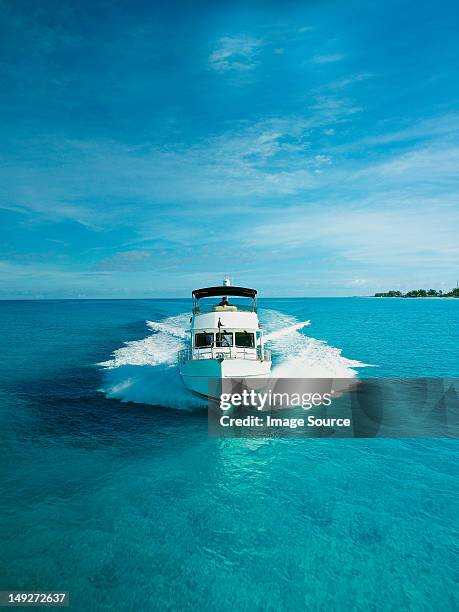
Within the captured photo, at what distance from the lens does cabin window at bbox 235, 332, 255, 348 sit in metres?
21.4

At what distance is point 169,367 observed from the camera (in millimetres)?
26953

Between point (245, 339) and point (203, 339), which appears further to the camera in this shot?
point (245, 339)

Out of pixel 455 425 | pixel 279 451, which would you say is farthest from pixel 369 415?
pixel 279 451

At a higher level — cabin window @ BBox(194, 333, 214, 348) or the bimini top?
the bimini top

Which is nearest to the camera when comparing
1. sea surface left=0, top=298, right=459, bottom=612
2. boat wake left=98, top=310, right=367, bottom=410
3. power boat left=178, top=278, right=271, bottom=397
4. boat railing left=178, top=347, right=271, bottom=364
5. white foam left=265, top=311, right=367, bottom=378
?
sea surface left=0, top=298, right=459, bottom=612

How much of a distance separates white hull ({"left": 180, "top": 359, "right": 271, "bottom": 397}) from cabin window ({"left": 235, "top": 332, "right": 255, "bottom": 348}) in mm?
2192

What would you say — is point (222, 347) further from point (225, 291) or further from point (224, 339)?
point (225, 291)

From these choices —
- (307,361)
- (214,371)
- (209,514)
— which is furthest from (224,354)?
(307,361)

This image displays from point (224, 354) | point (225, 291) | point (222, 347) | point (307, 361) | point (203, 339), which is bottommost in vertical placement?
point (307, 361)

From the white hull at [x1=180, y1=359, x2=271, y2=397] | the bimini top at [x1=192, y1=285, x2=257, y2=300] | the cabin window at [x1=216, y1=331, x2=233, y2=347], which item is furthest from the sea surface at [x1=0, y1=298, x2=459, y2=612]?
the bimini top at [x1=192, y1=285, x2=257, y2=300]

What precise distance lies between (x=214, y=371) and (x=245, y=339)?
4350mm

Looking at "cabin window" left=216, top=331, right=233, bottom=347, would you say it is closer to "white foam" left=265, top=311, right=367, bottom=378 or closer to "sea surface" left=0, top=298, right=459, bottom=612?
"sea surface" left=0, top=298, right=459, bottom=612

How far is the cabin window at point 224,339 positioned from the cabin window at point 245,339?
2.59 ft

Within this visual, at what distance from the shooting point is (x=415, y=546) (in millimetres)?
9352
